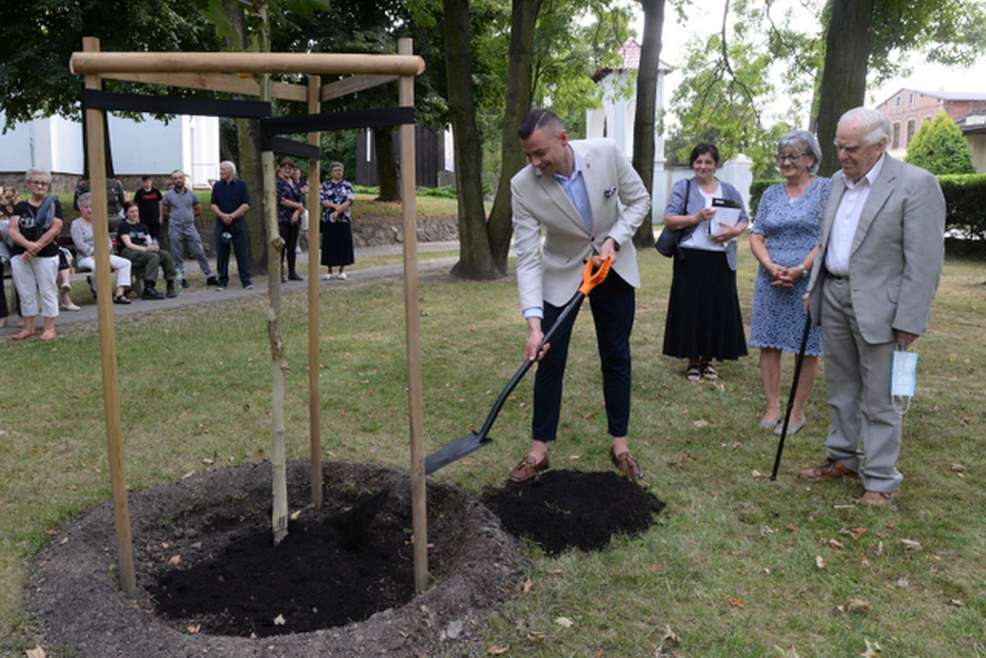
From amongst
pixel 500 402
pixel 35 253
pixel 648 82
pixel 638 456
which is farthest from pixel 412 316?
pixel 648 82

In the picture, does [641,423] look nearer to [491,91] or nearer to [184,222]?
[184,222]

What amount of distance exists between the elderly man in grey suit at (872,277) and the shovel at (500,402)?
51.1 inches

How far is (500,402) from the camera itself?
153 inches

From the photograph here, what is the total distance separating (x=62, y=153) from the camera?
92.1 ft

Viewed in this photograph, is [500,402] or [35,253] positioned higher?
[35,253]

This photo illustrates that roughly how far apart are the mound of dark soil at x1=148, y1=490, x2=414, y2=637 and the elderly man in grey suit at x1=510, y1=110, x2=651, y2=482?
1.10m

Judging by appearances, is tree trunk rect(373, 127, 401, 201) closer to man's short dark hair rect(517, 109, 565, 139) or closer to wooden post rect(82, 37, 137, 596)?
man's short dark hair rect(517, 109, 565, 139)

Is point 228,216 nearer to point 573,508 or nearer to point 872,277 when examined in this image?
point 573,508

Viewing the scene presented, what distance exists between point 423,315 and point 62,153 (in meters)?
22.9

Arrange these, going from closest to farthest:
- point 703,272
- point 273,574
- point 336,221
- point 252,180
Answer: point 273,574
point 703,272
point 336,221
point 252,180

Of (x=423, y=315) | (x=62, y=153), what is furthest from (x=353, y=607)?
(x=62, y=153)

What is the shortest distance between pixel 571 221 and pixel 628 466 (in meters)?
1.48

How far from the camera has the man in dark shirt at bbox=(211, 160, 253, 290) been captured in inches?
497

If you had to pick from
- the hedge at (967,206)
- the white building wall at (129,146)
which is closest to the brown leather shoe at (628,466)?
the hedge at (967,206)
